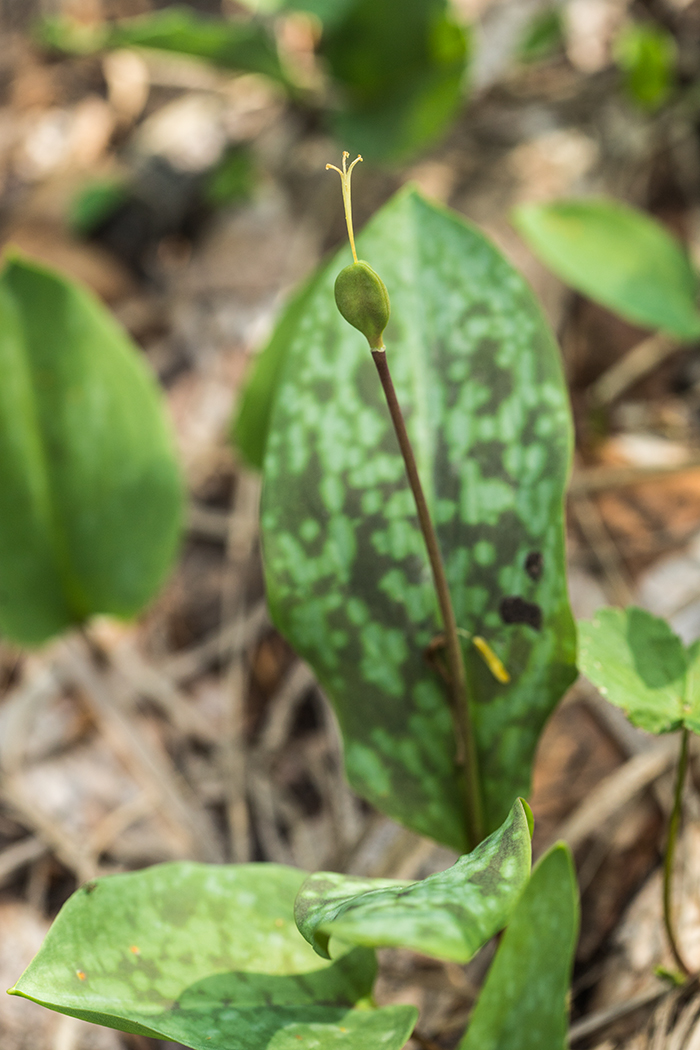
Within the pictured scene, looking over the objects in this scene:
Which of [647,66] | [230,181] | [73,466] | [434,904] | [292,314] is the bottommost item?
[434,904]

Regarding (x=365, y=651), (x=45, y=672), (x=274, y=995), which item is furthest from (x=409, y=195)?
(x=45, y=672)

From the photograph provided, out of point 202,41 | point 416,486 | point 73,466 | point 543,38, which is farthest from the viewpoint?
point 543,38

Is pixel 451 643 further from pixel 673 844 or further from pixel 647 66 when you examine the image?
pixel 647 66

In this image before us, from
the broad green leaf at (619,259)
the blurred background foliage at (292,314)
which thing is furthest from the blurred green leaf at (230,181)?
the broad green leaf at (619,259)

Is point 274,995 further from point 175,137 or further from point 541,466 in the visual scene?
point 175,137

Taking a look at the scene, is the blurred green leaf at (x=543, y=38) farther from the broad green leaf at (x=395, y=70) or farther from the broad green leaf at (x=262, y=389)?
the broad green leaf at (x=262, y=389)

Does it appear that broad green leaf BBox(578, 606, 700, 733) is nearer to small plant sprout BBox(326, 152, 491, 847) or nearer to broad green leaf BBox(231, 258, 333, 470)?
small plant sprout BBox(326, 152, 491, 847)

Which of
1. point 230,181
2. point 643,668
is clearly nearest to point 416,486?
point 643,668
